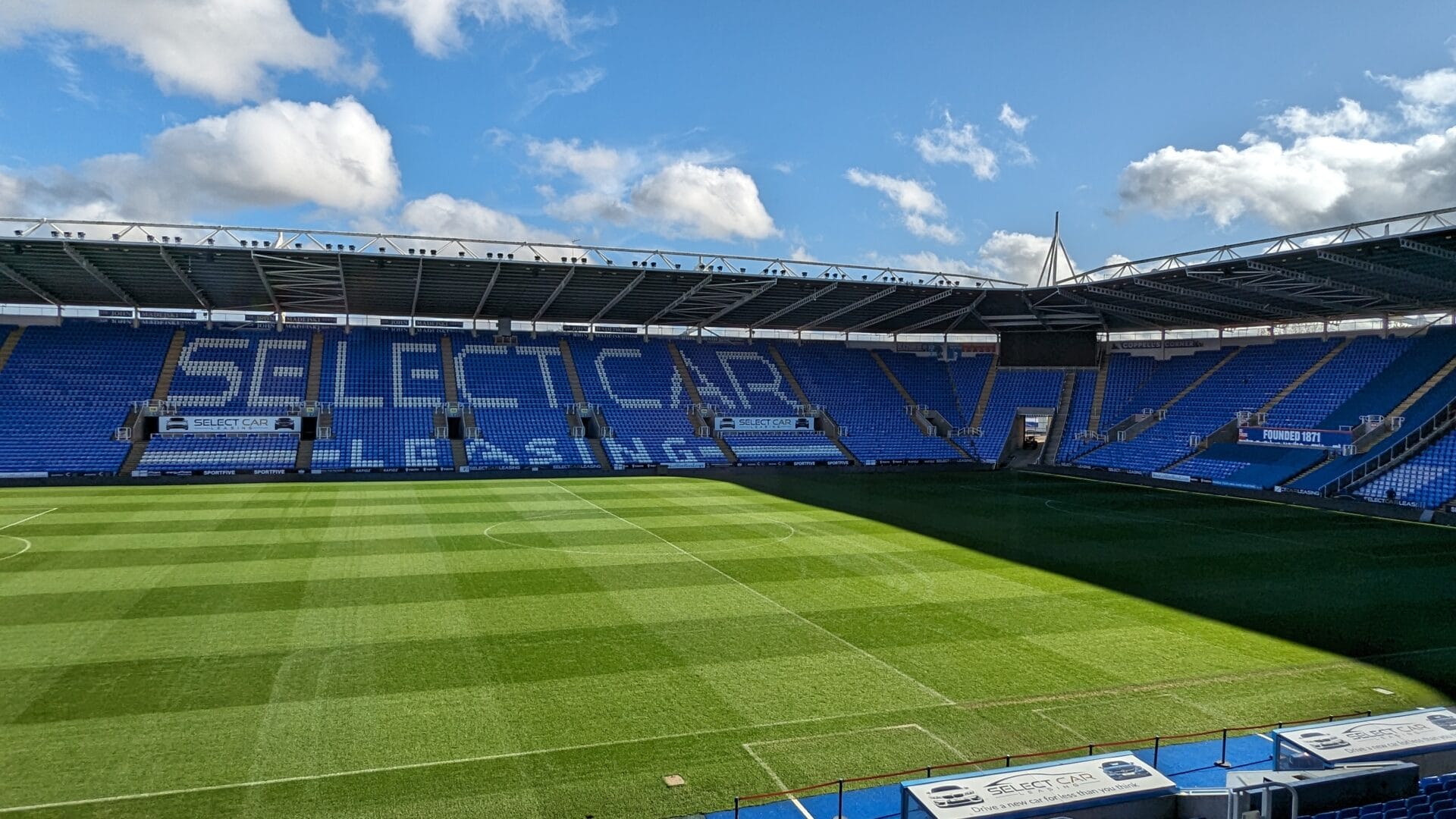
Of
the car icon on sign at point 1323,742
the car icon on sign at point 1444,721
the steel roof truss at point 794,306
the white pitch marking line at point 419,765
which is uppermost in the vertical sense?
the steel roof truss at point 794,306

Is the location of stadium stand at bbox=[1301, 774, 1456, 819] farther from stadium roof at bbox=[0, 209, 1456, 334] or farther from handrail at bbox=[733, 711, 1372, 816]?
stadium roof at bbox=[0, 209, 1456, 334]

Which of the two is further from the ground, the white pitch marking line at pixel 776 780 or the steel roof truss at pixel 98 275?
the steel roof truss at pixel 98 275

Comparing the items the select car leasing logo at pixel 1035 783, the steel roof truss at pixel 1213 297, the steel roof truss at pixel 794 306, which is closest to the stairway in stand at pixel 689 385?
the steel roof truss at pixel 794 306

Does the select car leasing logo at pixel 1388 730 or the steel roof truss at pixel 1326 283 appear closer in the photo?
the select car leasing logo at pixel 1388 730

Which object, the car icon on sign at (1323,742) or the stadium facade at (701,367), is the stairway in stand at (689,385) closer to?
the stadium facade at (701,367)

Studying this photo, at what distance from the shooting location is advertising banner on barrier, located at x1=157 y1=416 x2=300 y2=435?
41438 millimetres

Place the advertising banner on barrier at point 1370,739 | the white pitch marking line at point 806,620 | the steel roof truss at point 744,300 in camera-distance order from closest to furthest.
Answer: the advertising banner on barrier at point 1370,739 < the white pitch marking line at point 806,620 < the steel roof truss at point 744,300

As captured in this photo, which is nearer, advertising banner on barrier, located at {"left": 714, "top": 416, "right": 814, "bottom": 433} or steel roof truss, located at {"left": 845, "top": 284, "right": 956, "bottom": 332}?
steel roof truss, located at {"left": 845, "top": 284, "right": 956, "bottom": 332}

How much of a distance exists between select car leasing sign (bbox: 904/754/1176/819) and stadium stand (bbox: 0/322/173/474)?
42634 mm

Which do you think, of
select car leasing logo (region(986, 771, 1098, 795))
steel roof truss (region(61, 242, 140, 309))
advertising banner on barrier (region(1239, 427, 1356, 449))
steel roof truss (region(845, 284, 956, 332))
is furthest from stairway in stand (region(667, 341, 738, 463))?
select car leasing logo (region(986, 771, 1098, 795))

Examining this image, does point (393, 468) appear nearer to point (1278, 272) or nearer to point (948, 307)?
point (948, 307)

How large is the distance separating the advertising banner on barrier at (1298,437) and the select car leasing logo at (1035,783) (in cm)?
3922

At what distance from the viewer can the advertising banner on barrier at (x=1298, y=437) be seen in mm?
38031

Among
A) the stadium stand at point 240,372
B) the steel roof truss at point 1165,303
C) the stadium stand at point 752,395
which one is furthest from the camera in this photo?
the stadium stand at point 752,395
